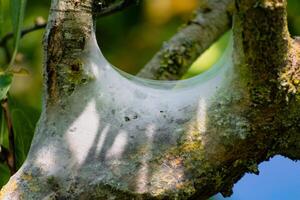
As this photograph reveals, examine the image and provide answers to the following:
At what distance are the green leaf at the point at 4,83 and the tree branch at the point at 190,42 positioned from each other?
0.44 meters

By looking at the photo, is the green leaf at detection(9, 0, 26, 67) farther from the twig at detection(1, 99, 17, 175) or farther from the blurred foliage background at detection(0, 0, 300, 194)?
the blurred foliage background at detection(0, 0, 300, 194)

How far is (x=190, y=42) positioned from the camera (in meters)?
2.46

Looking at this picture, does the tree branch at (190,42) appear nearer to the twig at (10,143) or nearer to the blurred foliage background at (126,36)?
the twig at (10,143)

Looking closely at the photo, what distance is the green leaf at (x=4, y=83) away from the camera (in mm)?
1988

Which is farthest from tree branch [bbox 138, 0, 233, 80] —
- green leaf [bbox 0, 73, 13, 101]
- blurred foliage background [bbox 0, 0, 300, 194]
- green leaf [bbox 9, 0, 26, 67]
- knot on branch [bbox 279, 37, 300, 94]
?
knot on branch [bbox 279, 37, 300, 94]

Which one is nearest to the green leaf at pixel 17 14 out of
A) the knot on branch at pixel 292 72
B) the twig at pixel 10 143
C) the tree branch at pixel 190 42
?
the twig at pixel 10 143

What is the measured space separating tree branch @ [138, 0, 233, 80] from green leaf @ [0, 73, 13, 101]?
436 millimetres

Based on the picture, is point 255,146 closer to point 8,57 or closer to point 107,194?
point 107,194

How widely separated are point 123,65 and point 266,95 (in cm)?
158

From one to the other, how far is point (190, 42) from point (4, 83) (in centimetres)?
63

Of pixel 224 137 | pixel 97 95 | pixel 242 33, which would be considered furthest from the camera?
pixel 97 95

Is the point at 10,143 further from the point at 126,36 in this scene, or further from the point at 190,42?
the point at 126,36

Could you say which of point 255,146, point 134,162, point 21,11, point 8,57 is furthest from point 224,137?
point 8,57

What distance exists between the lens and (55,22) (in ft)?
5.57
